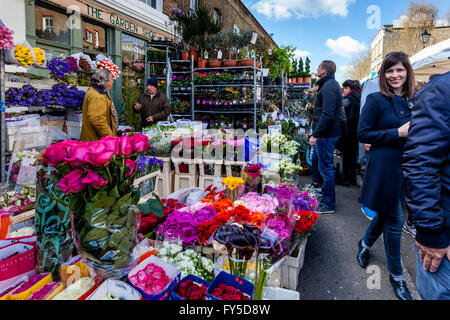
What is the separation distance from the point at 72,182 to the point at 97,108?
2872 mm

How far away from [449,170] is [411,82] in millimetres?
1516

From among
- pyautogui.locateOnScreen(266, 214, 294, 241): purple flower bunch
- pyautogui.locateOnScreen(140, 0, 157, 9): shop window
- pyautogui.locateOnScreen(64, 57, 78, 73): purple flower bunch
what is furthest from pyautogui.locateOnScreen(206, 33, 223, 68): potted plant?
pyautogui.locateOnScreen(266, 214, 294, 241): purple flower bunch

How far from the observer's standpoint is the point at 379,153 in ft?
7.71

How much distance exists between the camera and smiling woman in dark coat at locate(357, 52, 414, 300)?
90.3 inches

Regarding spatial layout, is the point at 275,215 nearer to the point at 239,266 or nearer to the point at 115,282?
the point at 239,266

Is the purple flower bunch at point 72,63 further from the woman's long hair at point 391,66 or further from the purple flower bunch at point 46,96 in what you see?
the woman's long hair at point 391,66

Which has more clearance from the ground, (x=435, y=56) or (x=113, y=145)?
(x=435, y=56)

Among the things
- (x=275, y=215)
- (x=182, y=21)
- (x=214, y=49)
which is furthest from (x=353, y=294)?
(x=182, y=21)

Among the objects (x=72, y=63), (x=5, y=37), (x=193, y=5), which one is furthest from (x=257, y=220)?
(x=193, y=5)

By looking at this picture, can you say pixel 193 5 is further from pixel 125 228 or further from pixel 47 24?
pixel 125 228

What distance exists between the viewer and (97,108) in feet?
12.1

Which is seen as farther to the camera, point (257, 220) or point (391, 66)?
point (391, 66)

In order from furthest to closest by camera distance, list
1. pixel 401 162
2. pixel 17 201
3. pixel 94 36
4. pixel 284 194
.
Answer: pixel 94 36 → pixel 284 194 → pixel 401 162 → pixel 17 201

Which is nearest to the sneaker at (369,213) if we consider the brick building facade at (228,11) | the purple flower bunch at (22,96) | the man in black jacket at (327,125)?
the man in black jacket at (327,125)
